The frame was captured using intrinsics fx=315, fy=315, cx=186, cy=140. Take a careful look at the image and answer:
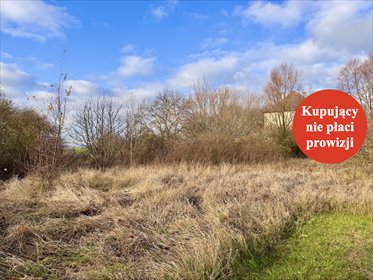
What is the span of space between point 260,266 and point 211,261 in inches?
25.1

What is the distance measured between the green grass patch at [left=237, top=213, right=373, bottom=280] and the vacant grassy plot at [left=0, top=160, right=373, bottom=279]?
0.07ft

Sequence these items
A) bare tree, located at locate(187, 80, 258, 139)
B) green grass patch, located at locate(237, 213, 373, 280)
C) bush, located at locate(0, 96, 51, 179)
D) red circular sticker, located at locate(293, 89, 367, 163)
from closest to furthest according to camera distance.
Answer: green grass patch, located at locate(237, 213, 373, 280) < red circular sticker, located at locate(293, 89, 367, 163) < bush, located at locate(0, 96, 51, 179) < bare tree, located at locate(187, 80, 258, 139)

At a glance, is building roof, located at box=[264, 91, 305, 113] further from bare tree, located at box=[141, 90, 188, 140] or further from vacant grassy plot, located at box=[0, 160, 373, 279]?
vacant grassy plot, located at box=[0, 160, 373, 279]

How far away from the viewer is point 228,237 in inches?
156

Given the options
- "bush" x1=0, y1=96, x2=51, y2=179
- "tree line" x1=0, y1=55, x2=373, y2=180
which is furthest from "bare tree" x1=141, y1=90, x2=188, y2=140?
"bush" x1=0, y1=96, x2=51, y2=179

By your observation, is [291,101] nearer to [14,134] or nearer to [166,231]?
[14,134]

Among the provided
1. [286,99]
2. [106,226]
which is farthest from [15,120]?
[286,99]

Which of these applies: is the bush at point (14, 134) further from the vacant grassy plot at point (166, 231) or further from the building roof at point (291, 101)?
the building roof at point (291, 101)

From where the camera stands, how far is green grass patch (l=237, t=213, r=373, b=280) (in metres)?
3.36

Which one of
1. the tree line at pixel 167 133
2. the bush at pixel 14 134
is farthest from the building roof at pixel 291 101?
the bush at pixel 14 134

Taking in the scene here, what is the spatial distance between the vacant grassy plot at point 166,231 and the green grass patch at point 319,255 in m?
0.02

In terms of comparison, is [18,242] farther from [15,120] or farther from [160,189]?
[15,120]

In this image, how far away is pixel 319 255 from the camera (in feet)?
12.4

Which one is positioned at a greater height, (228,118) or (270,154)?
(228,118)
